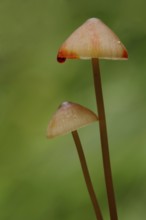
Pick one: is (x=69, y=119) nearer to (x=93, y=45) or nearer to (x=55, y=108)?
(x=93, y=45)

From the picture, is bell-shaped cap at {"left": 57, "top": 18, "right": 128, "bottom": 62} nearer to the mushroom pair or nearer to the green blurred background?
the mushroom pair

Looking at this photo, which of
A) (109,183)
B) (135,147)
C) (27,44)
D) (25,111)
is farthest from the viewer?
(27,44)

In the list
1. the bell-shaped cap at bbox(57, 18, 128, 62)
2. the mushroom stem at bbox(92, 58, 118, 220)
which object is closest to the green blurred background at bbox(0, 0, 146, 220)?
the mushroom stem at bbox(92, 58, 118, 220)

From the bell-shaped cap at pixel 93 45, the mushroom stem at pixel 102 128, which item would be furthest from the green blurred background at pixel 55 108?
the bell-shaped cap at pixel 93 45

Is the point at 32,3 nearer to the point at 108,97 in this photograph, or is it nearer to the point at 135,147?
the point at 108,97

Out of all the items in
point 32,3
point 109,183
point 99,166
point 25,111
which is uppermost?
point 32,3

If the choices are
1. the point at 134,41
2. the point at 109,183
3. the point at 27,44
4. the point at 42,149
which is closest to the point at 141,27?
the point at 134,41

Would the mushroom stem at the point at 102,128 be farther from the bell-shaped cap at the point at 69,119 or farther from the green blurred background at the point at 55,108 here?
the green blurred background at the point at 55,108
